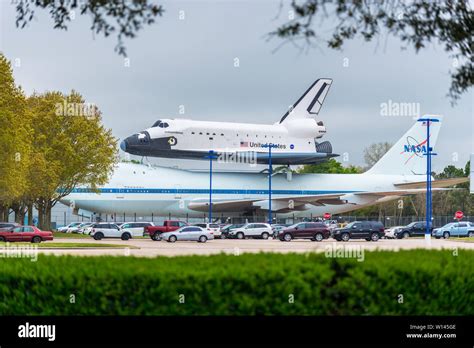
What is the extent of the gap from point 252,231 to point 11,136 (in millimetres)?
21110

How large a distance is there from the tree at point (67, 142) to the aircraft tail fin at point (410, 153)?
1661 inches

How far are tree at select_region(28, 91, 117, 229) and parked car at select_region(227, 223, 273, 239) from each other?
12.1 m

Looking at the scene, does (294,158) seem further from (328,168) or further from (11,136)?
(328,168)

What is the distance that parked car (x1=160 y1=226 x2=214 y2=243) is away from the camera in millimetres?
51094

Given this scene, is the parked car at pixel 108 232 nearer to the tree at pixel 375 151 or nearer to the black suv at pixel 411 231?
the black suv at pixel 411 231

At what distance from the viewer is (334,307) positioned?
408 inches

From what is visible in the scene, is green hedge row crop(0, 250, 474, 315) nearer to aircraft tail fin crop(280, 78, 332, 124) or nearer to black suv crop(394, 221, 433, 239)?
black suv crop(394, 221, 433, 239)

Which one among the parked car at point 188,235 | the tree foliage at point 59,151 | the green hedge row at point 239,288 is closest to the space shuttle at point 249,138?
the tree foliage at point 59,151

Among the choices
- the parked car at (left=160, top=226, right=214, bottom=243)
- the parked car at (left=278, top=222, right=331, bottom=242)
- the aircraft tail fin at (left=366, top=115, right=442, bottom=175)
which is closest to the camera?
the parked car at (left=160, top=226, right=214, bottom=243)

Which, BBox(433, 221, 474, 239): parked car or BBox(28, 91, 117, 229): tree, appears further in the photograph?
BBox(433, 221, 474, 239): parked car

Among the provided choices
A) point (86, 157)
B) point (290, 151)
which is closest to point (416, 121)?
point (290, 151)

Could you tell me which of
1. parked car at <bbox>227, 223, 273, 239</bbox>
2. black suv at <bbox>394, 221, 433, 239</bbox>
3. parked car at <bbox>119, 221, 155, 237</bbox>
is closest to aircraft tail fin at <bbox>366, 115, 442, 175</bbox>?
black suv at <bbox>394, 221, 433, 239</bbox>

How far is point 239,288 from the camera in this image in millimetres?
10172

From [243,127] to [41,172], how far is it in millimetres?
31217
